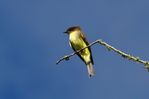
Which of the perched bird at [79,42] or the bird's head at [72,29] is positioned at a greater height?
the bird's head at [72,29]

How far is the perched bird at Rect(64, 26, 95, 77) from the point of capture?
434 inches

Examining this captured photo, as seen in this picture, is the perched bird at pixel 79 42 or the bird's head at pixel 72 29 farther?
the bird's head at pixel 72 29

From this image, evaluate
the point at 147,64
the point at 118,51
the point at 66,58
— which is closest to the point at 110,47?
the point at 118,51

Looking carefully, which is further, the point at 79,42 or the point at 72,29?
the point at 72,29

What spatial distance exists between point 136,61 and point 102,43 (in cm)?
58

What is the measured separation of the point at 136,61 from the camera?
4.67 meters

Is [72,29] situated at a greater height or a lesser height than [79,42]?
greater

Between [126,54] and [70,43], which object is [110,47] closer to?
[126,54]

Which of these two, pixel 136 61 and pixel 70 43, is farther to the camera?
pixel 70 43

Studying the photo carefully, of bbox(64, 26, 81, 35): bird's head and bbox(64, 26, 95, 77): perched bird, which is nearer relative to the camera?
bbox(64, 26, 95, 77): perched bird

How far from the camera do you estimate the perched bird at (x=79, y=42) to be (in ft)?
36.1

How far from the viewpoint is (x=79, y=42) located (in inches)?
479

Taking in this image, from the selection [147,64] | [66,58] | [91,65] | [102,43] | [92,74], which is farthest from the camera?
[91,65]

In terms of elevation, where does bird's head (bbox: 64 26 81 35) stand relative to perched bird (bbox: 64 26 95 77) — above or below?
above
